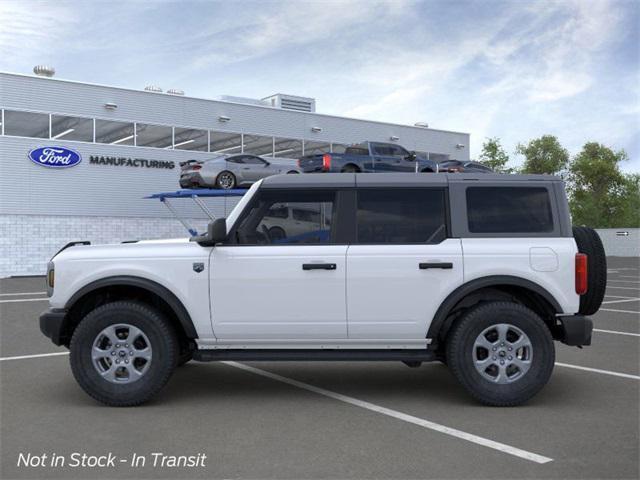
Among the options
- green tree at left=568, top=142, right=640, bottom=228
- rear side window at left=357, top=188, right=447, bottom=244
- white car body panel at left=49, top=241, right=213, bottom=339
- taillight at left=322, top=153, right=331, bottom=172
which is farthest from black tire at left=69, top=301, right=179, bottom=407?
green tree at left=568, top=142, right=640, bottom=228

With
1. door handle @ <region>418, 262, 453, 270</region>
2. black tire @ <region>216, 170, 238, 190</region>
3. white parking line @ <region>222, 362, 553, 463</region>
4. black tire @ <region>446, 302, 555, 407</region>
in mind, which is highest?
black tire @ <region>216, 170, 238, 190</region>

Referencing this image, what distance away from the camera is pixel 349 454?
434 centimetres

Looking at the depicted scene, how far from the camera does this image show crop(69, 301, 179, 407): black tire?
5.61 m

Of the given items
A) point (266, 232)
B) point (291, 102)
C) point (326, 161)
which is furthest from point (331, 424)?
point (291, 102)

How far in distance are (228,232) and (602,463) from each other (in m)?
3.36

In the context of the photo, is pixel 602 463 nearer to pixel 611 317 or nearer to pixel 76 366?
pixel 76 366

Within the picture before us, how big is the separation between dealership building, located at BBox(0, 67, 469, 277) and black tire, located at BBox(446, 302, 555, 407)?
84.0 ft

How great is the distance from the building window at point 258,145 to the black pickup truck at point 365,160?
39.1 ft

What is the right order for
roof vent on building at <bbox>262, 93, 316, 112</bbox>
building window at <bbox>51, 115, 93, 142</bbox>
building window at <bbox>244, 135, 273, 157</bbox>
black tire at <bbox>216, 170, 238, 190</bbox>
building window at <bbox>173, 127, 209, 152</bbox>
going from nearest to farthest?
1. black tire at <bbox>216, 170, 238, 190</bbox>
2. building window at <bbox>51, 115, 93, 142</bbox>
3. building window at <bbox>173, 127, 209, 152</bbox>
4. building window at <bbox>244, 135, 273, 157</bbox>
5. roof vent on building at <bbox>262, 93, 316, 112</bbox>

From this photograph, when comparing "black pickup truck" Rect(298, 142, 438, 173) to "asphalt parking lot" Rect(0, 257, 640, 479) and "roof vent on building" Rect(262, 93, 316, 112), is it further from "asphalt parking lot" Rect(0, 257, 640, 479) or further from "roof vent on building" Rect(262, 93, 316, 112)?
"roof vent on building" Rect(262, 93, 316, 112)

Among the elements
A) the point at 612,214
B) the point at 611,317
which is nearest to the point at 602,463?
the point at 611,317

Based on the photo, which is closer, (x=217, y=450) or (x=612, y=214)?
(x=217, y=450)

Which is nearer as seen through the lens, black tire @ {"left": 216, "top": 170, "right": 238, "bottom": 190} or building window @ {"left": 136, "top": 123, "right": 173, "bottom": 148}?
black tire @ {"left": 216, "top": 170, "right": 238, "bottom": 190}

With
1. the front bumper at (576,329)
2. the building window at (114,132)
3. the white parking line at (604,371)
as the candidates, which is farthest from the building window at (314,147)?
the front bumper at (576,329)
